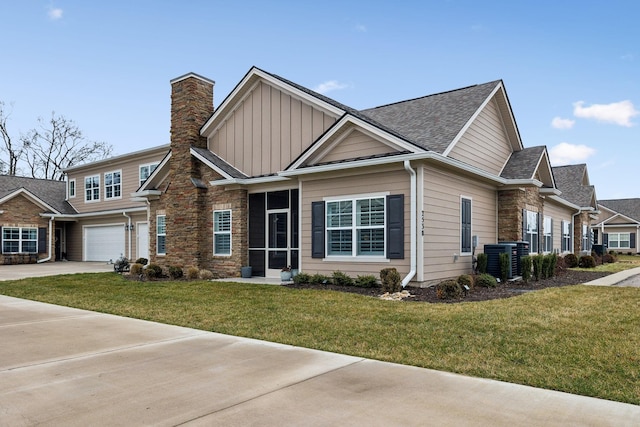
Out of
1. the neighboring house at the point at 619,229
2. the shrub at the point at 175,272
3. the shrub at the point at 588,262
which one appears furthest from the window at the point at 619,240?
the shrub at the point at 175,272

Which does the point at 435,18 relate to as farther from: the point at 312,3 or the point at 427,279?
the point at 427,279

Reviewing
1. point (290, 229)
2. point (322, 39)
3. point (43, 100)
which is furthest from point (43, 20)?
point (43, 100)

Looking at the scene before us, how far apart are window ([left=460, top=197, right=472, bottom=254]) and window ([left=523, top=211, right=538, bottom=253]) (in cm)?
346

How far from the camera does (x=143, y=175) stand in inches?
1001

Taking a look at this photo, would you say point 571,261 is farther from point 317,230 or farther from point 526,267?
point 317,230

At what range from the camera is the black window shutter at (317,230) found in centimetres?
1333

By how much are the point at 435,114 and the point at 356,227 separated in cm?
503

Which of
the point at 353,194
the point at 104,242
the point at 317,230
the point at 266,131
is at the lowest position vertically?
the point at 104,242

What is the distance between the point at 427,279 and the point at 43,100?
4504 cm

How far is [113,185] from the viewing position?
89.4 ft

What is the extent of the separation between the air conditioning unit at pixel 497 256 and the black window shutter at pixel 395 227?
12.5 feet

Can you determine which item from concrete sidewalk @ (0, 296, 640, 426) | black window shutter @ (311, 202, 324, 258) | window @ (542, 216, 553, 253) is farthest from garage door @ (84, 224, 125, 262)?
concrete sidewalk @ (0, 296, 640, 426)

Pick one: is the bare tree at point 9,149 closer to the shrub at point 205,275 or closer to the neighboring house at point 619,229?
the shrub at point 205,275

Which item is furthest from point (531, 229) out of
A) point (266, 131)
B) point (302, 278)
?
point (266, 131)
